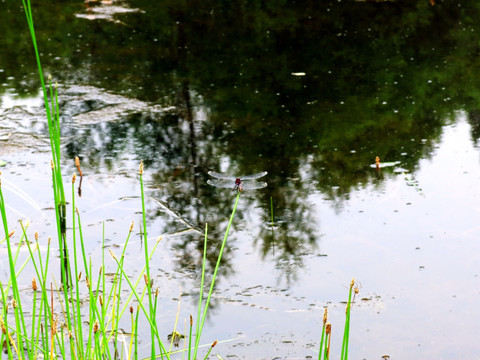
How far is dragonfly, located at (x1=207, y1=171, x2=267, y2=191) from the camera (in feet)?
8.98

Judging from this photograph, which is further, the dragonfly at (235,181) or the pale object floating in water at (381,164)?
the pale object floating in water at (381,164)

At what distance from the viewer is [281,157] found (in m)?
3.01

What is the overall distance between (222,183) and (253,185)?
12 centimetres

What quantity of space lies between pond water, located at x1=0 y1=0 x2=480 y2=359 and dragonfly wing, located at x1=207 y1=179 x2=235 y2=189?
0.05 meters

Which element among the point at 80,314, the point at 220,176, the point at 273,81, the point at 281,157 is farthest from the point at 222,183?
the point at 273,81

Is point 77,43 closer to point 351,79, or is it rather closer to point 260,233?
point 351,79

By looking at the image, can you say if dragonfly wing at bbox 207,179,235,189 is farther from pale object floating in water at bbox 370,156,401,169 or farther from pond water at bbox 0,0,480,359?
pale object floating in water at bbox 370,156,401,169

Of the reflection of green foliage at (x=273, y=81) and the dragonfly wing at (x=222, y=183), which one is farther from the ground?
the reflection of green foliage at (x=273, y=81)

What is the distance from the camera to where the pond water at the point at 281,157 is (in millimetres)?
2051

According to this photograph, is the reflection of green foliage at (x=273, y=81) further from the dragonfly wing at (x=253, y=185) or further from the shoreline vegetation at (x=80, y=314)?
the shoreline vegetation at (x=80, y=314)

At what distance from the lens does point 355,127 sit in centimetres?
331

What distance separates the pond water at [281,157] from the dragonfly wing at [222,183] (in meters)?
0.05

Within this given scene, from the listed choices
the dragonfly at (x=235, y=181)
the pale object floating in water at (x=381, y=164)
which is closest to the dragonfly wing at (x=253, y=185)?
the dragonfly at (x=235, y=181)

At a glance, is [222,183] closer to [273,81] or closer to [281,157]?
[281,157]
